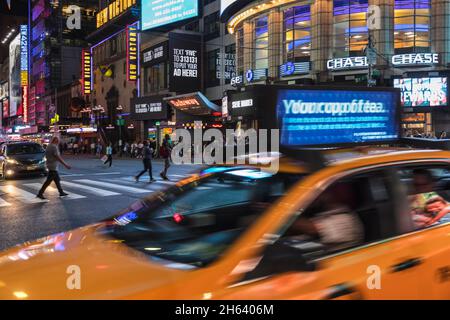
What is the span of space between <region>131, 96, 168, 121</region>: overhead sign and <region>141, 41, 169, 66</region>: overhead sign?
3606 millimetres

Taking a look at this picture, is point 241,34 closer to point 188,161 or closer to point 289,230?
point 188,161

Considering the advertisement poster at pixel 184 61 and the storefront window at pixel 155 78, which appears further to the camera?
the storefront window at pixel 155 78

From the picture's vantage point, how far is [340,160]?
3266 mm

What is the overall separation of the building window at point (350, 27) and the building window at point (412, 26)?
1.95 m

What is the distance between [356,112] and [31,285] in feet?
24.2

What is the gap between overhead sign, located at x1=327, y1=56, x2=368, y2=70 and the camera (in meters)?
28.5

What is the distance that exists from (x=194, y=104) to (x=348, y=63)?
1472 cm

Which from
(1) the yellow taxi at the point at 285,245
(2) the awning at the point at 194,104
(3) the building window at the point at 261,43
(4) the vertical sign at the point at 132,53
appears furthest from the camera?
(4) the vertical sign at the point at 132,53

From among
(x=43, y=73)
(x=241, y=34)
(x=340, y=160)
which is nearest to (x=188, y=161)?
(x=241, y=34)

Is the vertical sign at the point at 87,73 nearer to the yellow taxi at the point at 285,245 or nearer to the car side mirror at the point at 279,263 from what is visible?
the yellow taxi at the point at 285,245

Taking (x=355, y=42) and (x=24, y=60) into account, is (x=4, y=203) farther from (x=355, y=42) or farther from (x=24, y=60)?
(x=24, y=60)

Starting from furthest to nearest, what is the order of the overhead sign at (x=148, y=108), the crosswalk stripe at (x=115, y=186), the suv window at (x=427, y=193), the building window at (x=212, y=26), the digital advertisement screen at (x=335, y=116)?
the overhead sign at (x=148, y=108) → the building window at (x=212, y=26) → the crosswalk stripe at (x=115, y=186) → the digital advertisement screen at (x=335, y=116) → the suv window at (x=427, y=193)

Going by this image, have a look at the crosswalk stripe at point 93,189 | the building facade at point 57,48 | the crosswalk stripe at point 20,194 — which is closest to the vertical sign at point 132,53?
the crosswalk stripe at point 93,189

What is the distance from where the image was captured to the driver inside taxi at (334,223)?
3037 mm
